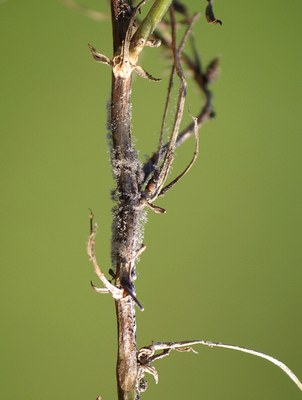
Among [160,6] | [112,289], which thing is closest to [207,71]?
[160,6]

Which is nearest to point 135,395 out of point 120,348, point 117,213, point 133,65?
point 120,348

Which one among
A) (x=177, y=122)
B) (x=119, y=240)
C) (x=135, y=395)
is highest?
(x=177, y=122)

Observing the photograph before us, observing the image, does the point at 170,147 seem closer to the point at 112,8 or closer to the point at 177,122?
the point at 177,122

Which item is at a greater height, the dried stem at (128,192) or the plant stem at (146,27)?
the plant stem at (146,27)

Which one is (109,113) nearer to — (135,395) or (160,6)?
(160,6)

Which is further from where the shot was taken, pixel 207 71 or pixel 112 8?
pixel 207 71

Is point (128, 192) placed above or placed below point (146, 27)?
below

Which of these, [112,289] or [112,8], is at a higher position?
[112,8]

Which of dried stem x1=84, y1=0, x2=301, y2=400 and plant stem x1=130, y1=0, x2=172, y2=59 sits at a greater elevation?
plant stem x1=130, y1=0, x2=172, y2=59

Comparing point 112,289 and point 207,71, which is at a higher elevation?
point 207,71
